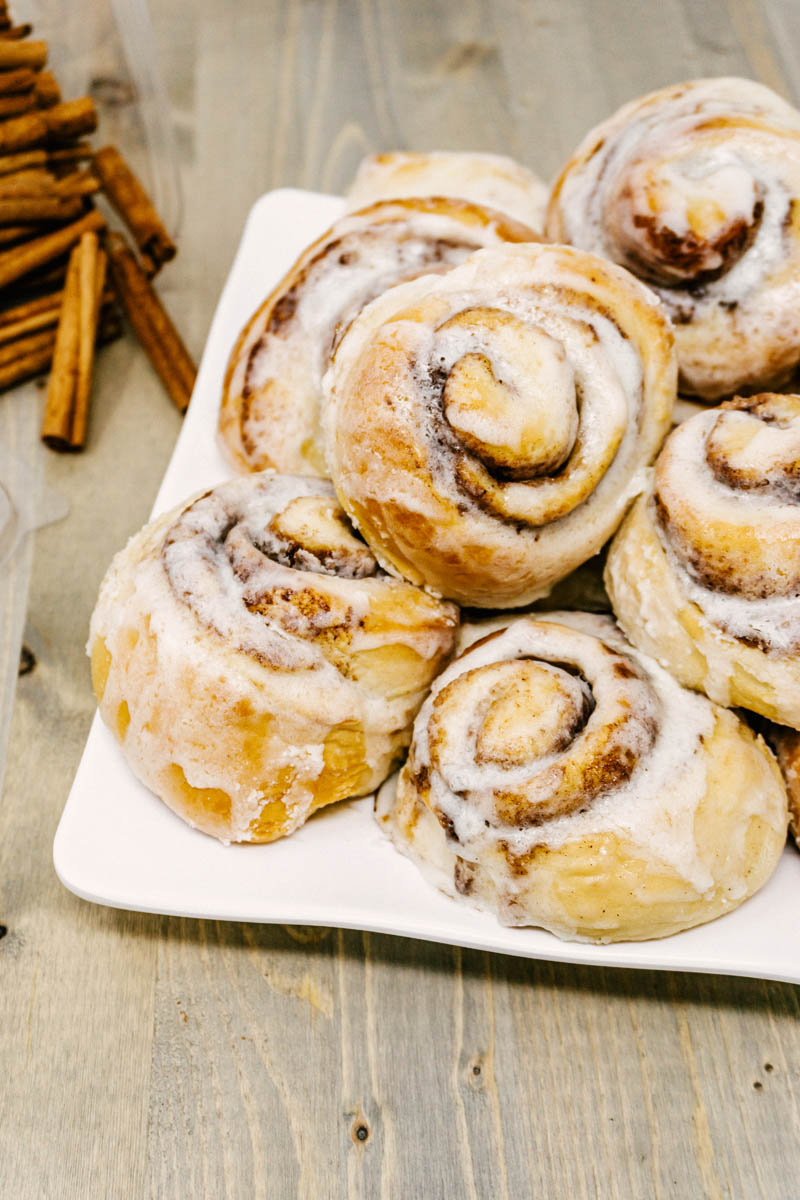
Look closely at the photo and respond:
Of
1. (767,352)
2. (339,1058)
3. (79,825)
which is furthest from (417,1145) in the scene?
(767,352)

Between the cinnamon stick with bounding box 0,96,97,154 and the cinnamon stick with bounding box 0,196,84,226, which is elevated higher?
the cinnamon stick with bounding box 0,96,97,154

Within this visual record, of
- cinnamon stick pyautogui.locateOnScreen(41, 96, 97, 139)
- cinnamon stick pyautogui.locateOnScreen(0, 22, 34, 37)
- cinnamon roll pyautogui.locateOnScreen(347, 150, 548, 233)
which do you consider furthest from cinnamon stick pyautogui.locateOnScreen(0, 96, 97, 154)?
cinnamon roll pyautogui.locateOnScreen(347, 150, 548, 233)

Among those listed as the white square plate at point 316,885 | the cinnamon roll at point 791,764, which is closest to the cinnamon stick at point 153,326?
the white square plate at point 316,885

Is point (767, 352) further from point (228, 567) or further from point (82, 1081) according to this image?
point (82, 1081)

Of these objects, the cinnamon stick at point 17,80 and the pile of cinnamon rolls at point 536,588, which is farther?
the cinnamon stick at point 17,80

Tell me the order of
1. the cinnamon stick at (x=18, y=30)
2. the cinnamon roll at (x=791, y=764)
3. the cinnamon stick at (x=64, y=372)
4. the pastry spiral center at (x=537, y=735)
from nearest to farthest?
1. the pastry spiral center at (x=537, y=735)
2. the cinnamon roll at (x=791, y=764)
3. the cinnamon stick at (x=64, y=372)
4. the cinnamon stick at (x=18, y=30)

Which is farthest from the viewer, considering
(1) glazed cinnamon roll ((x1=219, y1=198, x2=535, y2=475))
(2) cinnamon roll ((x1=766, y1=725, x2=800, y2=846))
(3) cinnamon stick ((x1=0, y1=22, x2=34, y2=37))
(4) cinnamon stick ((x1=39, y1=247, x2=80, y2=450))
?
(3) cinnamon stick ((x1=0, y1=22, x2=34, y2=37))

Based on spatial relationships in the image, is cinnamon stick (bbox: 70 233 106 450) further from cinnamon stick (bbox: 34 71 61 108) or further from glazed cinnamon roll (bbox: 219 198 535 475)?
glazed cinnamon roll (bbox: 219 198 535 475)

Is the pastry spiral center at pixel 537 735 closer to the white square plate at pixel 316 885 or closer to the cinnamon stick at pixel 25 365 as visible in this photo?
the white square plate at pixel 316 885

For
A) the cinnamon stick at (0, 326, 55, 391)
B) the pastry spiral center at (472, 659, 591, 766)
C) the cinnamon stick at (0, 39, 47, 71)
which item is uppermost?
the cinnamon stick at (0, 39, 47, 71)

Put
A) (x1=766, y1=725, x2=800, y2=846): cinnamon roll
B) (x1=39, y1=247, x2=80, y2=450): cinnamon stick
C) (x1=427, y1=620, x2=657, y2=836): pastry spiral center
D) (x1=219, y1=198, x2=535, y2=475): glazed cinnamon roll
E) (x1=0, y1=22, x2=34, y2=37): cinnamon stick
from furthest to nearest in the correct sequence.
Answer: (x1=0, y1=22, x2=34, y2=37): cinnamon stick < (x1=39, y1=247, x2=80, y2=450): cinnamon stick < (x1=219, y1=198, x2=535, y2=475): glazed cinnamon roll < (x1=766, y1=725, x2=800, y2=846): cinnamon roll < (x1=427, y1=620, x2=657, y2=836): pastry spiral center
